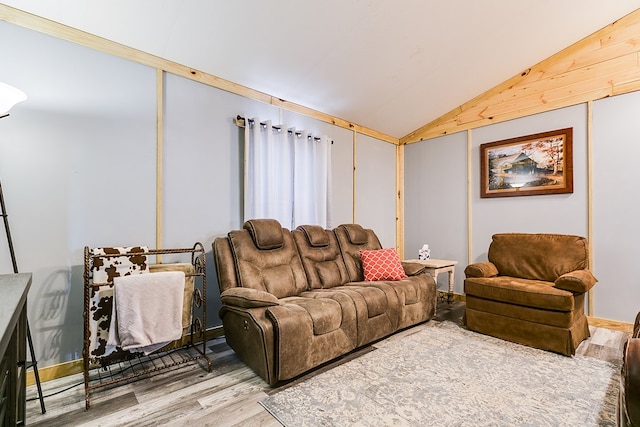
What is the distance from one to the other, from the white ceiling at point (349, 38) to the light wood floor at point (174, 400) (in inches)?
102

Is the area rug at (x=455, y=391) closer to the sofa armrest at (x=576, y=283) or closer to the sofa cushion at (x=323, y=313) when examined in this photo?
the sofa cushion at (x=323, y=313)

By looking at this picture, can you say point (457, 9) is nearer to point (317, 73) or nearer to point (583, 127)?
point (317, 73)

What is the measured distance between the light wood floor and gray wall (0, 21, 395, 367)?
47 centimetres

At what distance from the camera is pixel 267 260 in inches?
108


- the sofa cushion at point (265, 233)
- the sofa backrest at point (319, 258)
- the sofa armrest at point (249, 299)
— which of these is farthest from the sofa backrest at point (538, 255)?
the sofa armrest at point (249, 299)

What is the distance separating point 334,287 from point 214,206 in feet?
4.83

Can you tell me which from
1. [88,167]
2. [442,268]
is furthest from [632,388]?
[88,167]

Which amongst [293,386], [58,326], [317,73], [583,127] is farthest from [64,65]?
[583,127]

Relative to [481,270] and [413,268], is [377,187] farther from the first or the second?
[481,270]

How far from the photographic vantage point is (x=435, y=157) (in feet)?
15.0

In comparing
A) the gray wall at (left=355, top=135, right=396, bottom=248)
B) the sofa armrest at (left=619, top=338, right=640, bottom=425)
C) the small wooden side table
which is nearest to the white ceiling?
the gray wall at (left=355, top=135, right=396, bottom=248)

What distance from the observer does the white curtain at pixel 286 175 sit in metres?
3.12

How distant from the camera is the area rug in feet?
5.44

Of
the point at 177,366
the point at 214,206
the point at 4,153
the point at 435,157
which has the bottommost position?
the point at 177,366
